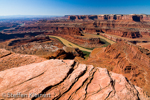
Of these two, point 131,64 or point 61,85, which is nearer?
point 61,85

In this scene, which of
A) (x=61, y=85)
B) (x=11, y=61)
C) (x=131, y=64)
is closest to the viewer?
(x=61, y=85)

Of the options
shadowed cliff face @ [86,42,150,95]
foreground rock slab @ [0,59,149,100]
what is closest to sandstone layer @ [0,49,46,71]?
foreground rock slab @ [0,59,149,100]

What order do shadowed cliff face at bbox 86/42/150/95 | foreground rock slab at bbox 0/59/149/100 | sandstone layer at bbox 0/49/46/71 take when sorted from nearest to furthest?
1. foreground rock slab at bbox 0/59/149/100
2. sandstone layer at bbox 0/49/46/71
3. shadowed cliff face at bbox 86/42/150/95

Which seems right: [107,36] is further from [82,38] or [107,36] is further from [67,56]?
[67,56]

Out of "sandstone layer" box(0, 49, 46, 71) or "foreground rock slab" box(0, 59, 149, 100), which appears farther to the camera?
"sandstone layer" box(0, 49, 46, 71)

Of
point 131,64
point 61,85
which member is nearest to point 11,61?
point 61,85

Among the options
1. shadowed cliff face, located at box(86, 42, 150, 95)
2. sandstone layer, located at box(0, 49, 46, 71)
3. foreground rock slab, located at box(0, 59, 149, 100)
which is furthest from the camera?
shadowed cliff face, located at box(86, 42, 150, 95)

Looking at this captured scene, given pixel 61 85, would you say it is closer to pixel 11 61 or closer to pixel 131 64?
pixel 11 61

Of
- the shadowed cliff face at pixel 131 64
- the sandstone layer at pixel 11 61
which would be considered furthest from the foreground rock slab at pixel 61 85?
the shadowed cliff face at pixel 131 64

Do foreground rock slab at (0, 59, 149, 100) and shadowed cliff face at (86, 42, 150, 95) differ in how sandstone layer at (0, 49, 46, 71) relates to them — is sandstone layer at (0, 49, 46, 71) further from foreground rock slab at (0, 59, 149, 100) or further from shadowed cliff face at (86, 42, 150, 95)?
shadowed cliff face at (86, 42, 150, 95)
